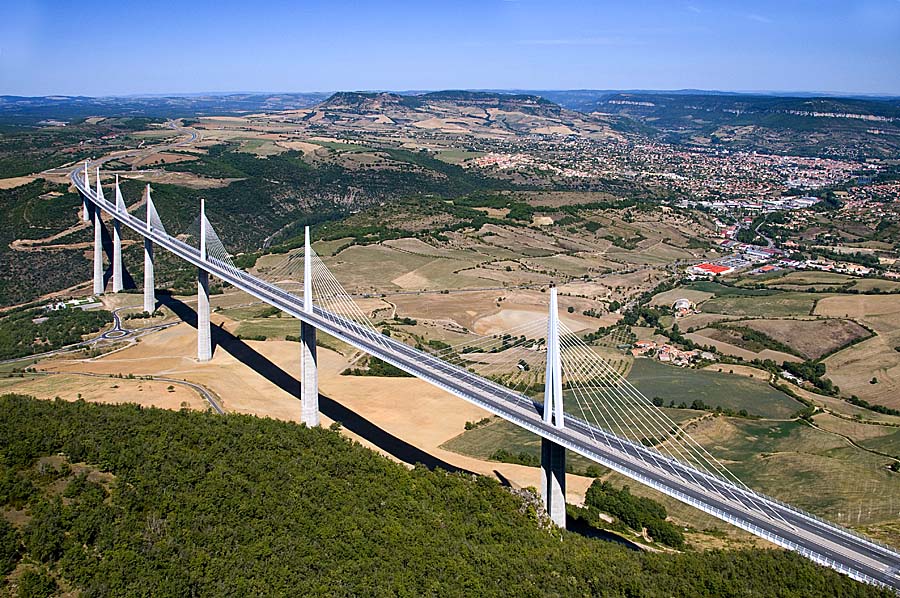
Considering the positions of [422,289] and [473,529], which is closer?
[473,529]

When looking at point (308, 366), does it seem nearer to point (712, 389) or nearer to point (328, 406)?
point (328, 406)

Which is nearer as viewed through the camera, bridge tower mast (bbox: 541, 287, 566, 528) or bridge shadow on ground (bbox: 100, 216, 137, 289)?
bridge tower mast (bbox: 541, 287, 566, 528)

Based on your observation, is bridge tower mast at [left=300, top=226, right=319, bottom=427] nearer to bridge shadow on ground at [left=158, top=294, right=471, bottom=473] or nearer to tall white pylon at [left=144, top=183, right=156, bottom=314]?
bridge shadow on ground at [left=158, top=294, right=471, bottom=473]

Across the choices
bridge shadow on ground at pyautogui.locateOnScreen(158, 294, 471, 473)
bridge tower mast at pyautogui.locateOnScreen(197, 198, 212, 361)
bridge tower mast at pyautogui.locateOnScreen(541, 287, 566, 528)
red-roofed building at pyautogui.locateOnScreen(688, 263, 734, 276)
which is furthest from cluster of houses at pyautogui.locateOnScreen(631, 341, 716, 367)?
bridge tower mast at pyautogui.locateOnScreen(197, 198, 212, 361)

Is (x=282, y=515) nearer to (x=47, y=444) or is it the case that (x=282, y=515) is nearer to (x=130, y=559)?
(x=130, y=559)

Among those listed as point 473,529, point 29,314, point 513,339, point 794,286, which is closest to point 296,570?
point 473,529
